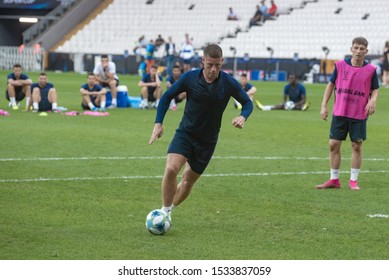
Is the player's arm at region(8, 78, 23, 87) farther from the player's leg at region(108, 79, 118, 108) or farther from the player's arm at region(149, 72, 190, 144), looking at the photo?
the player's arm at region(149, 72, 190, 144)

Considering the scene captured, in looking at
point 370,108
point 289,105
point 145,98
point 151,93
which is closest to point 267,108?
point 289,105

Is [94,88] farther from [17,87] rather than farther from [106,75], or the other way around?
[17,87]

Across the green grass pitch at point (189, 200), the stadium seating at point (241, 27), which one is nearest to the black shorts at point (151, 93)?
the green grass pitch at point (189, 200)

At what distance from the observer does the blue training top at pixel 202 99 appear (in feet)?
33.2

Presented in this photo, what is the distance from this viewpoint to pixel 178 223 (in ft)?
34.6

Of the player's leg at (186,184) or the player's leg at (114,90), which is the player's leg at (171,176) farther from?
the player's leg at (114,90)

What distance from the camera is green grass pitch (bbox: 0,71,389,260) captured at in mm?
9086

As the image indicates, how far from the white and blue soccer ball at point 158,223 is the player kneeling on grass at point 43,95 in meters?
17.8

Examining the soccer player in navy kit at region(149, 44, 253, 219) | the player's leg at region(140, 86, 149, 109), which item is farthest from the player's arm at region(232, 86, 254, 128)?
the player's leg at region(140, 86, 149, 109)

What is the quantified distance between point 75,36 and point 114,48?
154 inches

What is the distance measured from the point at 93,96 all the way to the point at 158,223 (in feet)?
63.2

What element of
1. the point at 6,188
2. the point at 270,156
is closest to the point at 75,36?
the point at 270,156

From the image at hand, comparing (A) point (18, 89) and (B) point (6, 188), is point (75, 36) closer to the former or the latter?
(A) point (18, 89)

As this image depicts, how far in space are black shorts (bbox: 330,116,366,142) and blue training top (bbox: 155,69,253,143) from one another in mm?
3714
